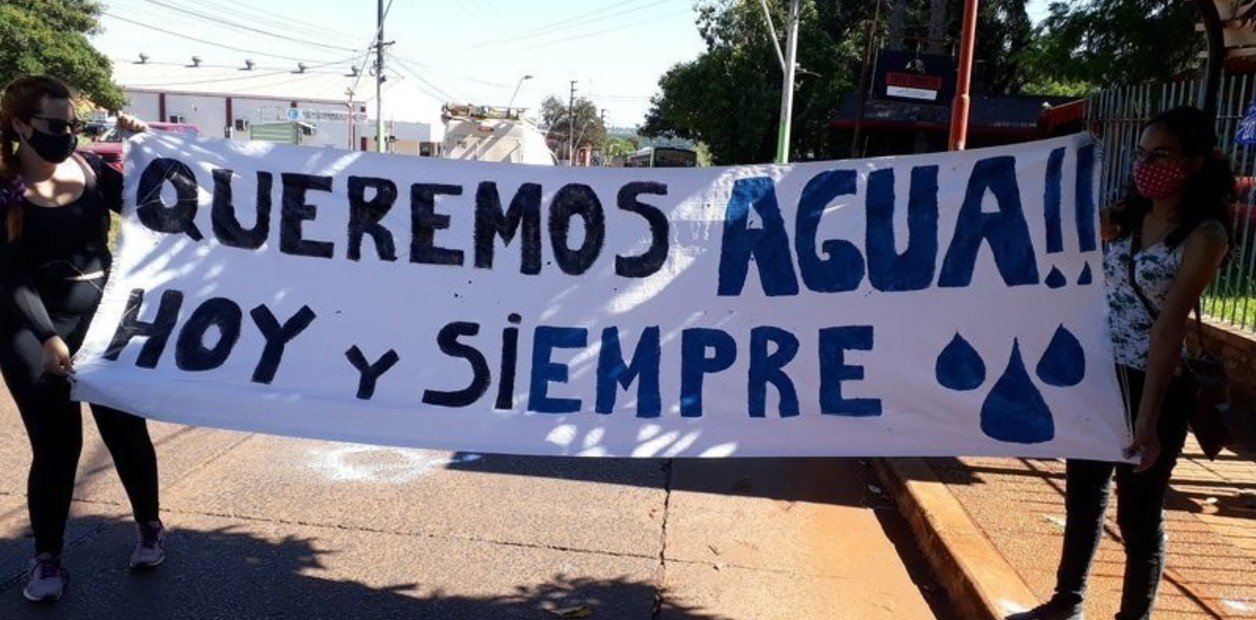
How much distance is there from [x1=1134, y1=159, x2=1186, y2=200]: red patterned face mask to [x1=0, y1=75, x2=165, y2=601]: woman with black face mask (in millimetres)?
3445

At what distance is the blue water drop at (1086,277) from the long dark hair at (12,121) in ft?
11.4

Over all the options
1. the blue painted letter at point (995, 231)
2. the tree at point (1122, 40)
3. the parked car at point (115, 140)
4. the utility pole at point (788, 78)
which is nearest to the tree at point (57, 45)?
the parked car at point (115, 140)

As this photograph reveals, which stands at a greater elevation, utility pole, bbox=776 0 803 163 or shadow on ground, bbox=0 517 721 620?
utility pole, bbox=776 0 803 163

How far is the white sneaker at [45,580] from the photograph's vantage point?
3.45 meters

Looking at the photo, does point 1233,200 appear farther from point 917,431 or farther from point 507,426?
point 507,426

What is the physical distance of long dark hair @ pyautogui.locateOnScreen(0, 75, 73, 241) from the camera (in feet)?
10.4

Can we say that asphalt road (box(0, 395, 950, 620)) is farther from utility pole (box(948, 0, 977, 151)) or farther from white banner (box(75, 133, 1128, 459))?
utility pole (box(948, 0, 977, 151))

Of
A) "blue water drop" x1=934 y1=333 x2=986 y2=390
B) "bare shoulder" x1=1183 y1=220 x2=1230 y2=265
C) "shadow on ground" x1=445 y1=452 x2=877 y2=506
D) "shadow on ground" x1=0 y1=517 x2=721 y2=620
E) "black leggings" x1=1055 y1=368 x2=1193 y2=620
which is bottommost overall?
"shadow on ground" x1=0 y1=517 x2=721 y2=620

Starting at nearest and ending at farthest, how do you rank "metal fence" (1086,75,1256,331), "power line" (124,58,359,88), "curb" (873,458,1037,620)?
"curb" (873,458,1037,620) → "metal fence" (1086,75,1256,331) → "power line" (124,58,359,88)

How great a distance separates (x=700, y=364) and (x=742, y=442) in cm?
31

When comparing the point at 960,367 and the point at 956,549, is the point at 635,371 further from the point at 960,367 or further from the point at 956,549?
the point at 956,549

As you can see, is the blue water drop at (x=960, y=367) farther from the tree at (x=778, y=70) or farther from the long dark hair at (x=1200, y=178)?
the tree at (x=778, y=70)

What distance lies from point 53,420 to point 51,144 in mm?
941

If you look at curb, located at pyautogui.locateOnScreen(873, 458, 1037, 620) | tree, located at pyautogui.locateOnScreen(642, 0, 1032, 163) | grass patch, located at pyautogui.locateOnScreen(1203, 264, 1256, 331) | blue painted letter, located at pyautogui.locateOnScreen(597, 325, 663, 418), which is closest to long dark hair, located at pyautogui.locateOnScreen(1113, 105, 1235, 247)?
curb, located at pyautogui.locateOnScreen(873, 458, 1037, 620)
